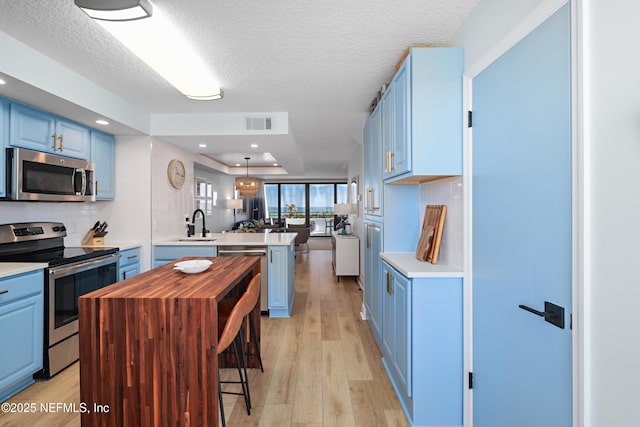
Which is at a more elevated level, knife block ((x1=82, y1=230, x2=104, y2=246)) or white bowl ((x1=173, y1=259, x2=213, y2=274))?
knife block ((x1=82, y1=230, x2=104, y2=246))

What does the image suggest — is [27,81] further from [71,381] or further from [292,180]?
[292,180]

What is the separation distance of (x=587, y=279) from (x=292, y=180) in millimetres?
11038

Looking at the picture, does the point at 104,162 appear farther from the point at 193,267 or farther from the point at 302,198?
the point at 302,198

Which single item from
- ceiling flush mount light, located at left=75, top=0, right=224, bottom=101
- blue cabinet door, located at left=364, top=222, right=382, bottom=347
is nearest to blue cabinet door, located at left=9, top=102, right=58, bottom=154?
ceiling flush mount light, located at left=75, top=0, right=224, bottom=101

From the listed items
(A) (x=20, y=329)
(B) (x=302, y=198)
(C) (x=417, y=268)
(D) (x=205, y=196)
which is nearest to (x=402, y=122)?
(C) (x=417, y=268)

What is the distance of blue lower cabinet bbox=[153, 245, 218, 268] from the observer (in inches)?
147

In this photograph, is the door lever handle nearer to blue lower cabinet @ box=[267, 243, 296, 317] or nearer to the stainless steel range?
blue lower cabinet @ box=[267, 243, 296, 317]

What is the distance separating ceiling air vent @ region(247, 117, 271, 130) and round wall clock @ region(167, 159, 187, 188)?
54.5 inches

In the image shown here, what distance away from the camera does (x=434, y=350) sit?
1850mm

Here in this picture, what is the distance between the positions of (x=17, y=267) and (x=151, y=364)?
160 cm

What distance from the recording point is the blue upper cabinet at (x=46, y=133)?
247 centimetres

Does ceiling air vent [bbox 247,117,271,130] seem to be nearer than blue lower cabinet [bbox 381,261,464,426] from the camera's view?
No

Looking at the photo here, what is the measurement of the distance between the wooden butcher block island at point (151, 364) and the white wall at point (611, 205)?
1.47m

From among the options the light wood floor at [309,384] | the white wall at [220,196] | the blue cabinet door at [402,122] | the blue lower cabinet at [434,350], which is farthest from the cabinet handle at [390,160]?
the white wall at [220,196]
